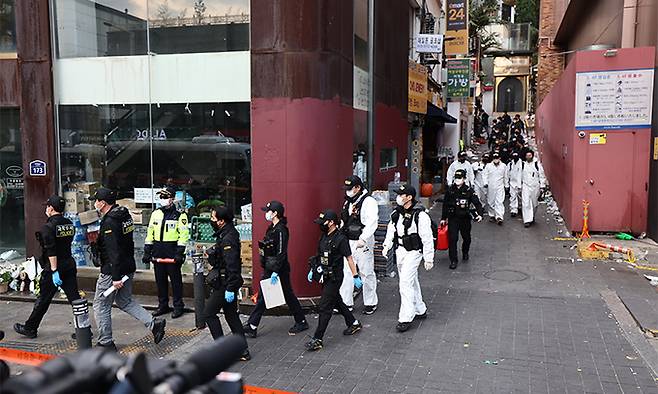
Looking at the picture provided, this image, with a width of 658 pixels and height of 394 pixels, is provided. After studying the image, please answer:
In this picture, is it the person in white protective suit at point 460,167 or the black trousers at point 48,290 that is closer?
the black trousers at point 48,290

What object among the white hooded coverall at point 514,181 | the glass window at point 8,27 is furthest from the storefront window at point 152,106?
the white hooded coverall at point 514,181

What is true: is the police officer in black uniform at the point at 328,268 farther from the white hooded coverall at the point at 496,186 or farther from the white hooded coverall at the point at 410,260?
the white hooded coverall at the point at 496,186

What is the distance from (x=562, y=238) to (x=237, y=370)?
931 centimetres

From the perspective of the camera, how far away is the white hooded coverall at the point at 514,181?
16.0 meters

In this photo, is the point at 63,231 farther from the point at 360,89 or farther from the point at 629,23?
the point at 629,23

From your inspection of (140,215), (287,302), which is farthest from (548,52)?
(287,302)

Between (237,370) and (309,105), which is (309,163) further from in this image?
(237,370)

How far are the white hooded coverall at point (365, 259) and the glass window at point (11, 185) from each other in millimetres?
6281

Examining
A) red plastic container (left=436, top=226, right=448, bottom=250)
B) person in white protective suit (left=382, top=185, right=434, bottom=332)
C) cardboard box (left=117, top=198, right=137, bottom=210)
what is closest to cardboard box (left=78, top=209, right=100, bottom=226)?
cardboard box (left=117, top=198, right=137, bottom=210)

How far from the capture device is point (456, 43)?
76.2 ft

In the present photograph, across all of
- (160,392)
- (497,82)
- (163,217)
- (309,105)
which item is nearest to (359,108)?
(309,105)

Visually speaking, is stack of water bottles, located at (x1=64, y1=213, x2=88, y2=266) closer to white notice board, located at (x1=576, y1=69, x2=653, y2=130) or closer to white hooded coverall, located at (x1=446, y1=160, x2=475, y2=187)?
white hooded coverall, located at (x1=446, y1=160, x2=475, y2=187)

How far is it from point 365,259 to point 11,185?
22.2 feet

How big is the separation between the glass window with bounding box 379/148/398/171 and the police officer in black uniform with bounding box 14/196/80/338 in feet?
23.6
